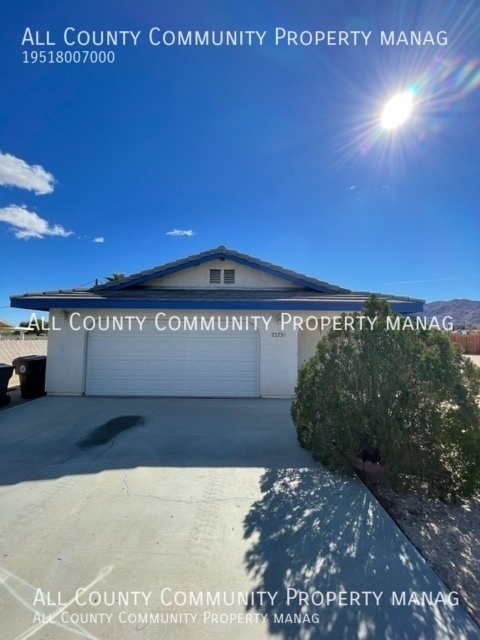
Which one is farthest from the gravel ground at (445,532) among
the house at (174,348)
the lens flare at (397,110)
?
the lens flare at (397,110)

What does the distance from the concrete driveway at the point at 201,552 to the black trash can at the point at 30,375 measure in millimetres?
4751

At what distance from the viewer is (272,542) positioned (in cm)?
280

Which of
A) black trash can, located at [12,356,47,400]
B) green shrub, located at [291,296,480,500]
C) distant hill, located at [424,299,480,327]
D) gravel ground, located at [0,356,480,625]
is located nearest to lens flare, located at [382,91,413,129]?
green shrub, located at [291,296,480,500]

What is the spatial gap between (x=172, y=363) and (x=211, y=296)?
2467 mm

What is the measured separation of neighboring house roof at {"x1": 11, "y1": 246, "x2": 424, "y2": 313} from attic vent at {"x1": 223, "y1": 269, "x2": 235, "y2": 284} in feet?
1.11

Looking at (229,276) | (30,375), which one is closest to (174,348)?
(229,276)

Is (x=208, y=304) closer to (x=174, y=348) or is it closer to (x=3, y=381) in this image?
(x=174, y=348)

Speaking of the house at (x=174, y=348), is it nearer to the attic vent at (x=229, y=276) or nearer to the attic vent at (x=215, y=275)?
the attic vent at (x=229, y=276)

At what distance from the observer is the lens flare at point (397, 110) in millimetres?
7004

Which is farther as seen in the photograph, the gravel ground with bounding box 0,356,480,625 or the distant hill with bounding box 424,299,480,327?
the distant hill with bounding box 424,299,480,327

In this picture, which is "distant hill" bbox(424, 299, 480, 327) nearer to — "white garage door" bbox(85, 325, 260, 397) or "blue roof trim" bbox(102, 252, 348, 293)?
"blue roof trim" bbox(102, 252, 348, 293)

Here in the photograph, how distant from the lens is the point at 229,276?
442 inches

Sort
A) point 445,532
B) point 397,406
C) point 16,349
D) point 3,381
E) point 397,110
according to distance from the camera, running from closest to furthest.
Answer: point 445,532 → point 397,406 → point 397,110 → point 3,381 → point 16,349

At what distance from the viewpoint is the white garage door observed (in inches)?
361
